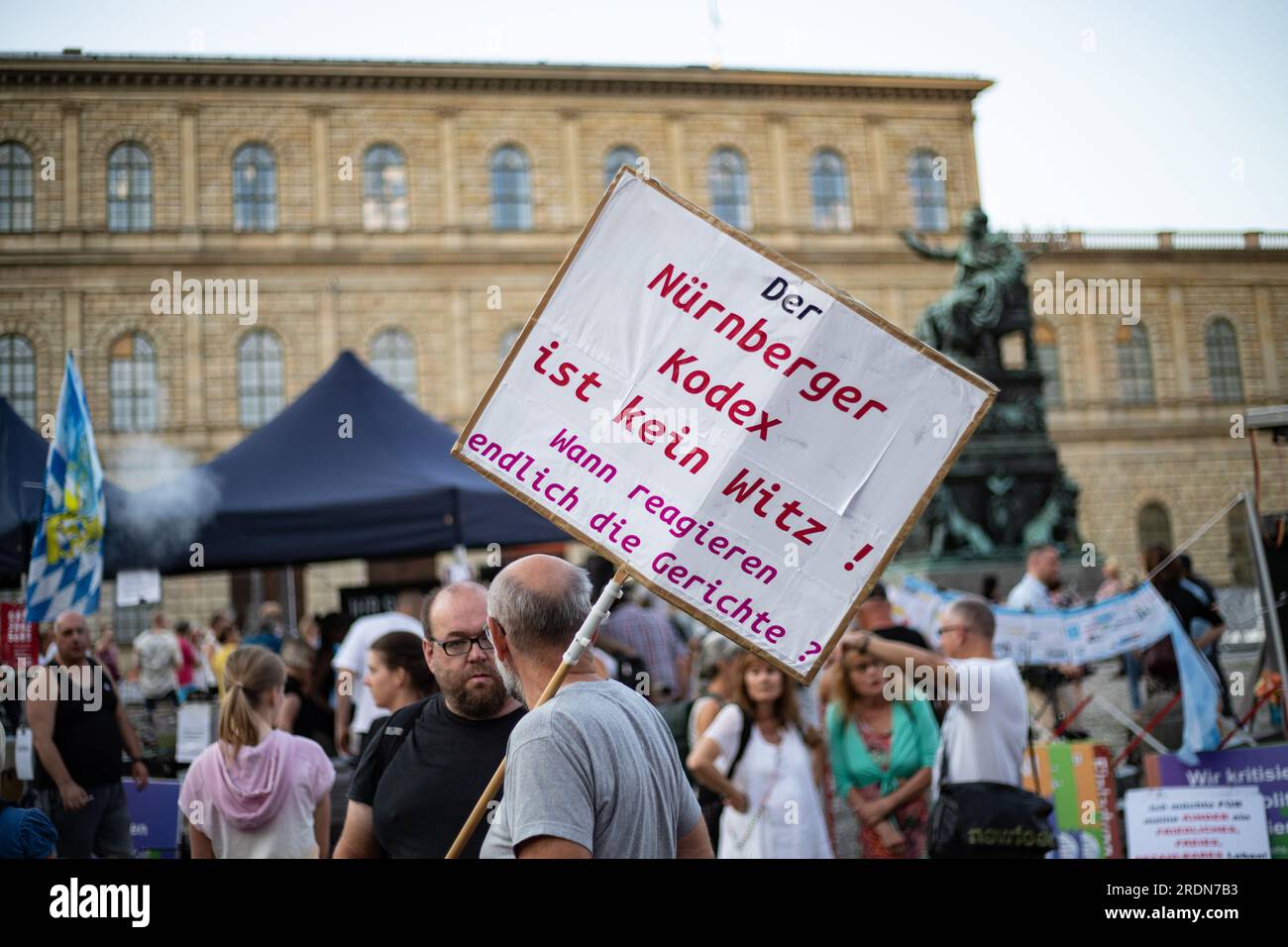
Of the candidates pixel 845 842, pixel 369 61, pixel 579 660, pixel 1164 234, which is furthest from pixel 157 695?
pixel 1164 234

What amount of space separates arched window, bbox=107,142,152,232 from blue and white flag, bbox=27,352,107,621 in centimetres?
2131

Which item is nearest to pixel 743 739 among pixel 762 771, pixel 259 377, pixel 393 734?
pixel 762 771

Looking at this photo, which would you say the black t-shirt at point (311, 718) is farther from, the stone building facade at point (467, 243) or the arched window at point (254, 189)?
the arched window at point (254, 189)

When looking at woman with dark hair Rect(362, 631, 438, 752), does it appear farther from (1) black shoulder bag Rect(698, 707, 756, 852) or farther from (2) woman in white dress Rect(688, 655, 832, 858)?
(1) black shoulder bag Rect(698, 707, 756, 852)

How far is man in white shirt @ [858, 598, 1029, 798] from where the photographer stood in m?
4.75

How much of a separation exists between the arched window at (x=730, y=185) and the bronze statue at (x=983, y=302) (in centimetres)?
1730

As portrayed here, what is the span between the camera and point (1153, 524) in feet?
120

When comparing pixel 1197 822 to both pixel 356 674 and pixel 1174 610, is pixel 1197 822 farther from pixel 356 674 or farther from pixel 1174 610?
pixel 356 674

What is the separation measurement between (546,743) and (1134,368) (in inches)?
1441

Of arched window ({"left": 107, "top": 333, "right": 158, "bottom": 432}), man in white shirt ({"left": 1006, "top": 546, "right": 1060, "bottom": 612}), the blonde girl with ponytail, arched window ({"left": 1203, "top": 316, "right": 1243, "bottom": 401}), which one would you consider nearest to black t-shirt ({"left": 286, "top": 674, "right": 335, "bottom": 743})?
the blonde girl with ponytail

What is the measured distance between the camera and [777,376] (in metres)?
2.97

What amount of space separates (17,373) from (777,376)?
1025 inches
